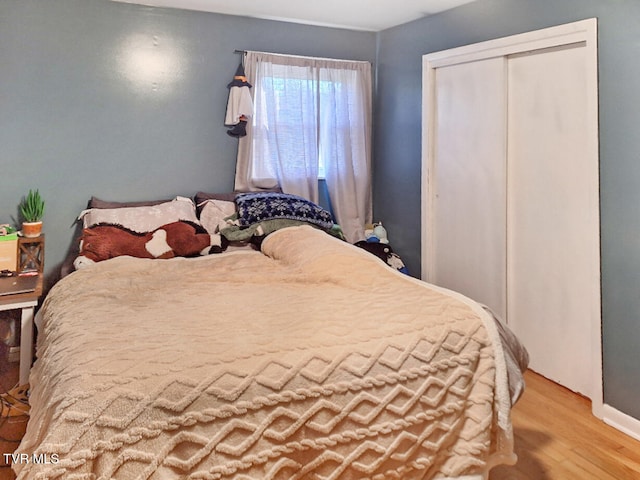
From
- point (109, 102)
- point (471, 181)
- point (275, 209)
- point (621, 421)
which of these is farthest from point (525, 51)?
point (109, 102)

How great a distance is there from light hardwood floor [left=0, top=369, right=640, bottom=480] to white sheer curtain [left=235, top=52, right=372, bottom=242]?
77.1 inches

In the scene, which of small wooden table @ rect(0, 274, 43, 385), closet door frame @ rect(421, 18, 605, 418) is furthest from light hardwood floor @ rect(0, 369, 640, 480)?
small wooden table @ rect(0, 274, 43, 385)

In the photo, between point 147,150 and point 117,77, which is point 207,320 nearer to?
point 147,150

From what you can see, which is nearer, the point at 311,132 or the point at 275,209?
the point at 275,209

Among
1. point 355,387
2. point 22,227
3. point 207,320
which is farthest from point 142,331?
point 22,227

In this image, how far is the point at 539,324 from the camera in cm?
289

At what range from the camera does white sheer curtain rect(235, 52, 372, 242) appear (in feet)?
11.7

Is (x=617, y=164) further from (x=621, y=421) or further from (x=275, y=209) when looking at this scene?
(x=275, y=209)

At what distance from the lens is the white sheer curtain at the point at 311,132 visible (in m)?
3.56

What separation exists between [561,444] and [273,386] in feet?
5.34

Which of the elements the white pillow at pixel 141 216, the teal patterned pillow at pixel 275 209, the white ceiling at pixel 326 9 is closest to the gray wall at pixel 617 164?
the white ceiling at pixel 326 9

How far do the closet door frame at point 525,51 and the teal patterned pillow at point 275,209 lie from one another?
34.1 inches

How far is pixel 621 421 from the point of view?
7.56 feet

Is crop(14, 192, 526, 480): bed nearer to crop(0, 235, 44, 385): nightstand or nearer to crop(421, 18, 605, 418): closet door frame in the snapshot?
crop(0, 235, 44, 385): nightstand
